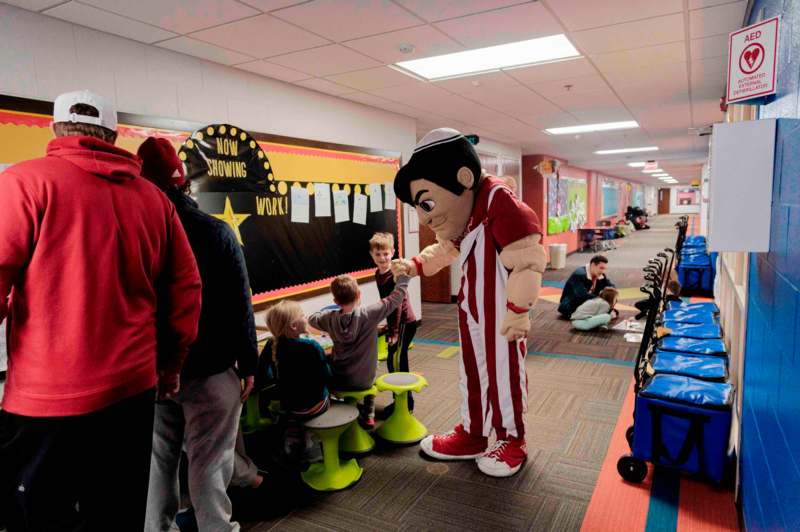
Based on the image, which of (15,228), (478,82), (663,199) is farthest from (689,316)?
(663,199)

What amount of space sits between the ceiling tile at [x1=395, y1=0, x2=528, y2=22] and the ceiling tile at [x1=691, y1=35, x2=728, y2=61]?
150 centimetres

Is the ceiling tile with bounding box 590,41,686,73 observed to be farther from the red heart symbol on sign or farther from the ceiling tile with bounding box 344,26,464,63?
the red heart symbol on sign

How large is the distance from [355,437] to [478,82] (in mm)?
2894

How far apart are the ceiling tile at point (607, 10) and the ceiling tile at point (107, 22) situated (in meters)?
2.10

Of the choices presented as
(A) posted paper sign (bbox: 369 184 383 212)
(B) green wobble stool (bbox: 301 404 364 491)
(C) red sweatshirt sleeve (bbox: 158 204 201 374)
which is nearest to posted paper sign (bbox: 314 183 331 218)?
(A) posted paper sign (bbox: 369 184 383 212)

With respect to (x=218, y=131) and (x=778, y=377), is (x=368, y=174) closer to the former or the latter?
(x=218, y=131)

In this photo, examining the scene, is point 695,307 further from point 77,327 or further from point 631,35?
point 77,327

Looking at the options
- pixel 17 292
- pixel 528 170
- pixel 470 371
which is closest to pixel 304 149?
pixel 470 371

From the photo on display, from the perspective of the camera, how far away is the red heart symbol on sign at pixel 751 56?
1.55 m

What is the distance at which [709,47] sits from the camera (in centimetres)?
327

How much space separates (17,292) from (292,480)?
1648 millimetres

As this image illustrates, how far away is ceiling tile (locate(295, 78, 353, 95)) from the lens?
3.88 metres

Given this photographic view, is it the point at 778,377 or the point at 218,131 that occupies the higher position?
the point at 218,131

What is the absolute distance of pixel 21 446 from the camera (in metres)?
1.24
